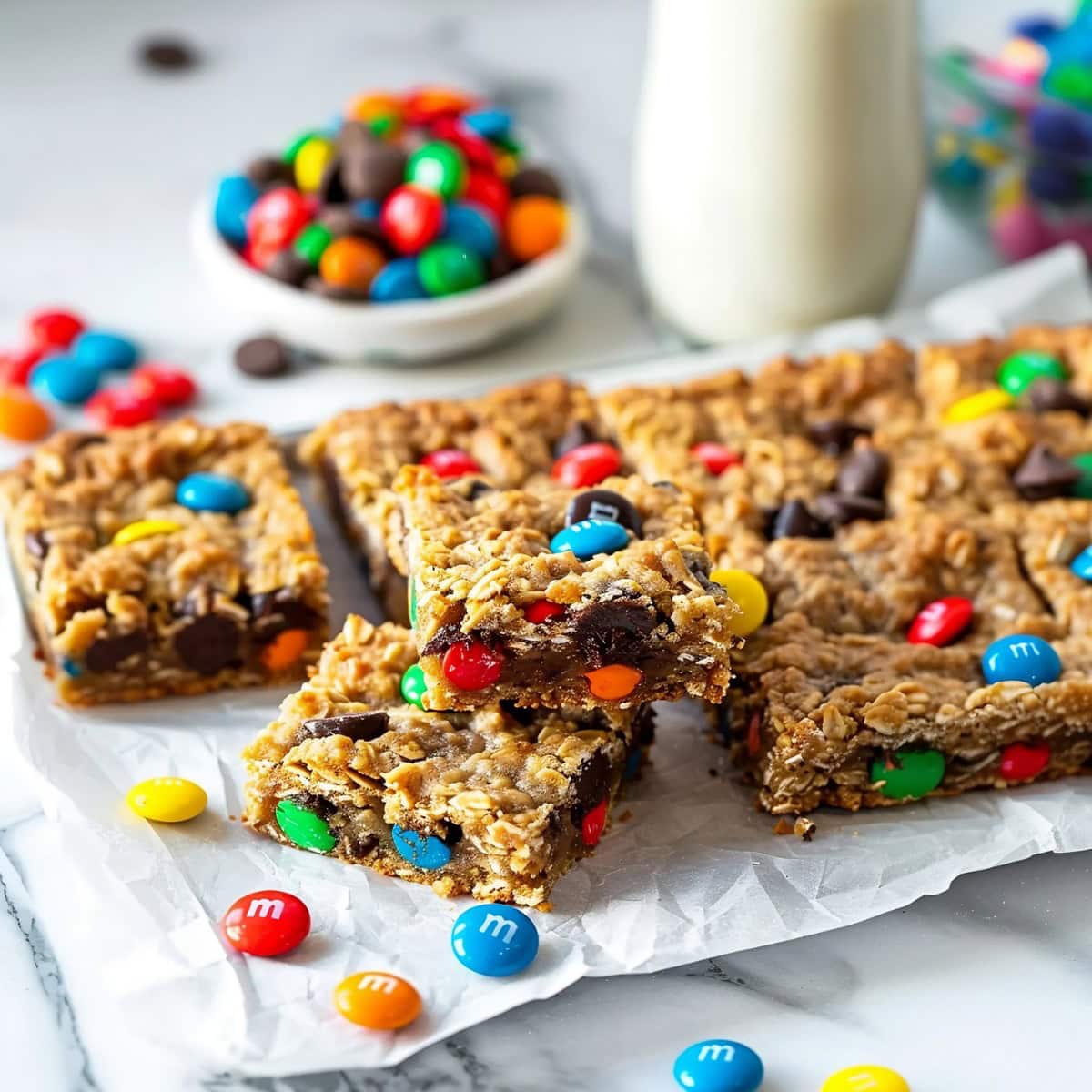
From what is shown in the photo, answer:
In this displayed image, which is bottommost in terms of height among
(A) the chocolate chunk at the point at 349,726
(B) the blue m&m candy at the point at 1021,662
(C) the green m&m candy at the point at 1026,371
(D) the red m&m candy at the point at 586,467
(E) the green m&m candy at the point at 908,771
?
(E) the green m&m candy at the point at 908,771

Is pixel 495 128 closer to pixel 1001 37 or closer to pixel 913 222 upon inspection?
pixel 913 222

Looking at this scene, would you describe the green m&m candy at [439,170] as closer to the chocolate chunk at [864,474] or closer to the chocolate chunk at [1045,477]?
the chocolate chunk at [864,474]

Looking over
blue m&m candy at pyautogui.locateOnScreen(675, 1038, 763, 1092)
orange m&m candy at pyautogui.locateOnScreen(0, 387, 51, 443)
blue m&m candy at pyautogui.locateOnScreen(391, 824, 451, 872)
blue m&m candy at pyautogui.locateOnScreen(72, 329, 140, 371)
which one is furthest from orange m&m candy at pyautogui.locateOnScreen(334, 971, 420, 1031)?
blue m&m candy at pyautogui.locateOnScreen(72, 329, 140, 371)

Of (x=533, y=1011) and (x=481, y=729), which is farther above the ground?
(x=481, y=729)

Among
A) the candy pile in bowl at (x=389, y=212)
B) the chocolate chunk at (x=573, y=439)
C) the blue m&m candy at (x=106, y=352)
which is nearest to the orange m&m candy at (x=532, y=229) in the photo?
the candy pile in bowl at (x=389, y=212)

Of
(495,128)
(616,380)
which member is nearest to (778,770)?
(616,380)
